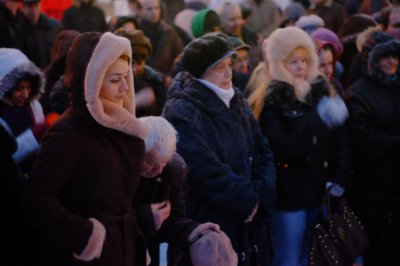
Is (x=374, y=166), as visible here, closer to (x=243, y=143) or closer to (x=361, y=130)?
(x=361, y=130)

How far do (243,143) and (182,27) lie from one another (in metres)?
4.13

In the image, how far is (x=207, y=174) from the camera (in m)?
3.89

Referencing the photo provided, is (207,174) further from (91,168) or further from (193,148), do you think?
(91,168)

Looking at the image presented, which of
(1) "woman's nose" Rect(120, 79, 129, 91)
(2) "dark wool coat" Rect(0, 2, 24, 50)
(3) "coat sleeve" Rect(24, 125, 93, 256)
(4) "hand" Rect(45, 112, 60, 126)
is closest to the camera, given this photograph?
(3) "coat sleeve" Rect(24, 125, 93, 256)

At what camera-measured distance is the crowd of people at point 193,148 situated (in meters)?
2.83


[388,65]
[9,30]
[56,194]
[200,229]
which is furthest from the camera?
[9,30]

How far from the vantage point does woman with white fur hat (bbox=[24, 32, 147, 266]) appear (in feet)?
8.95

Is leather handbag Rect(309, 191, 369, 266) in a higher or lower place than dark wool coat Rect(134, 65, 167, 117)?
lower

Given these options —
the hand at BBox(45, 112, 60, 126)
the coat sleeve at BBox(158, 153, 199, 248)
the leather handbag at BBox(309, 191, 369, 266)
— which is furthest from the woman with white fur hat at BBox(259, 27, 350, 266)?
the hand at BBox(45, 112, 60, 126)

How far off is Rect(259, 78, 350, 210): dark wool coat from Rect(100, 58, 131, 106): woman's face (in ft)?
5.53

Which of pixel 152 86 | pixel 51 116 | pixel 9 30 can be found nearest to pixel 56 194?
pixel 51 116

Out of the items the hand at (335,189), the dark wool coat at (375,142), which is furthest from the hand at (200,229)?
the dark wool coat at (375,142)

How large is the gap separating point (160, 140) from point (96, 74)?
49 centimetres

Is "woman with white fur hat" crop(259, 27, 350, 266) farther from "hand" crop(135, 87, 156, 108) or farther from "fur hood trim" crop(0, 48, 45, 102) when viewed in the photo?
"fur hood trim" crop(0, 48, 45, 102)
